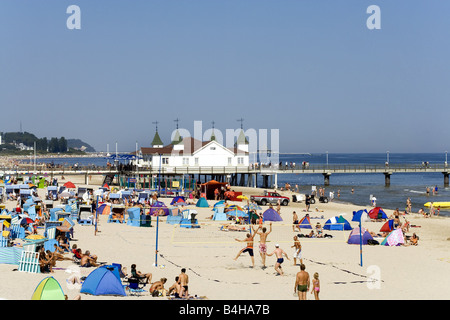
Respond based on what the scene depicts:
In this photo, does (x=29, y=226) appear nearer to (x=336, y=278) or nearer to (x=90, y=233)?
(x=90, y=233)

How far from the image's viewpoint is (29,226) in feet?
75.6

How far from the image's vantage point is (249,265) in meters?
18.0

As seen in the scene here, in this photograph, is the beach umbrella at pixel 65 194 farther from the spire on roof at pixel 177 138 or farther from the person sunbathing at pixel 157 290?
the spire on roof at pixel 177 138

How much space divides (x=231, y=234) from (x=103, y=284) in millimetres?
12467

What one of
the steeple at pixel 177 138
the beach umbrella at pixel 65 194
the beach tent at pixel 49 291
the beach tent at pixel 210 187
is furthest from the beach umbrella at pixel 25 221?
the steeple at pixel 177 138

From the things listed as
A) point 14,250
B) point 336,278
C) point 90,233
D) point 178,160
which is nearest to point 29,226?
point 90,233

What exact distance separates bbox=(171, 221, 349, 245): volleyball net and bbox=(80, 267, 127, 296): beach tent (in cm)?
862

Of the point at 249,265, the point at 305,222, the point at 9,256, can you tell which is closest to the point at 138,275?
the point at 9,256

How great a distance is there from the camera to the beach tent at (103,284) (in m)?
13.4

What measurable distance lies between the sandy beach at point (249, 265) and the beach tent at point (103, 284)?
0.64ft

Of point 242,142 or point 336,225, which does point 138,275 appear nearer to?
point 336,225

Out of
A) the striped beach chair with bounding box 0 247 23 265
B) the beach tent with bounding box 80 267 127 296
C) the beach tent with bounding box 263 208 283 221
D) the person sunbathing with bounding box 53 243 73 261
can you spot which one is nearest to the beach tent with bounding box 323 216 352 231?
the beach tent with bounding box 263 208 283 221

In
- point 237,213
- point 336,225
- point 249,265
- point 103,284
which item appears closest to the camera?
point 103,284
